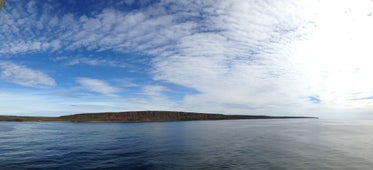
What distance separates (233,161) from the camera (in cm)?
3095

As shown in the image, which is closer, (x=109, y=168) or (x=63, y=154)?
(x=109, y=168)

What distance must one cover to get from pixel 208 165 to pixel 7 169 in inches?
909

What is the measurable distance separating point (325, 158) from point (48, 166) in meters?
38.0

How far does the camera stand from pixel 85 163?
2983 cm

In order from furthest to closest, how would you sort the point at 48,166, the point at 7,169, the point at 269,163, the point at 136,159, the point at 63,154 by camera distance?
1. the point at 63,154
2. the point at 136,159
3. the point at 269,163
4. the point at 48,166
5. the point at 7,169

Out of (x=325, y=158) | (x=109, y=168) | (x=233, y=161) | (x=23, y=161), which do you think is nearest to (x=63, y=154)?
(x=23, y=161)

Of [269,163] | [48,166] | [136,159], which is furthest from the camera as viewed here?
[136,159]

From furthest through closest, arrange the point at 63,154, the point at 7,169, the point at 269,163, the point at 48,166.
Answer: the point at 63,154 < the point at 269,163 < the point at 48,166 < the point at 7,169

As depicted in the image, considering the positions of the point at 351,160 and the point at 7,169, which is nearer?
the point at 7,169

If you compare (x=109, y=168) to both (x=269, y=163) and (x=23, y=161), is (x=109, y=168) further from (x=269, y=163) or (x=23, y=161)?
(x=269, y=163)

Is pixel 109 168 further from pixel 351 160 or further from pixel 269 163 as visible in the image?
pixel 351 160

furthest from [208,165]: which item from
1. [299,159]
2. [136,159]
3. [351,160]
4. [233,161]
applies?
[351,160]

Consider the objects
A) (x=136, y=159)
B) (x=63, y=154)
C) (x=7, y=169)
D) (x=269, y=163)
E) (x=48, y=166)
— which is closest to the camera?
(x=7, y=169)

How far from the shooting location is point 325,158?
113 ft
